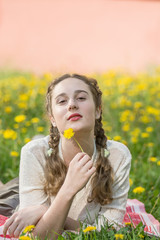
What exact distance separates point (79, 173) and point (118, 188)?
391 mm

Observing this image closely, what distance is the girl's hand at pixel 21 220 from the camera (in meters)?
1.81

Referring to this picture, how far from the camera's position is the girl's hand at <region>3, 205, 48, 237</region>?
71.2 inches

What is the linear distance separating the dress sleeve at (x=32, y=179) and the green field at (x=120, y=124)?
0.68 metres

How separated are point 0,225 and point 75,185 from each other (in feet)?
1.91

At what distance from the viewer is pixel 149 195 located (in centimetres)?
275

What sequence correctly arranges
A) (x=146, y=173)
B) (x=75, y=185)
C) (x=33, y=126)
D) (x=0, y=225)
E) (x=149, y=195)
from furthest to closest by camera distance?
(x=33, y=126) → (x=146, y=173) → (x=149, y=195) → (x=0, y=225) → (x=75, y=185)

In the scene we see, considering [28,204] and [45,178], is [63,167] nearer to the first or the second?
[45,178]

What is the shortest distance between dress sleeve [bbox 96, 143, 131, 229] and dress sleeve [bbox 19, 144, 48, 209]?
320mm

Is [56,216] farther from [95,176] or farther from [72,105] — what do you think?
[72,105]

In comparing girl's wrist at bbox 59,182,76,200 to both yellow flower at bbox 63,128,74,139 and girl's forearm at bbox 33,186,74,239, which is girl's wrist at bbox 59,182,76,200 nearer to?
girl's forearm at bbox 33,186,74,239

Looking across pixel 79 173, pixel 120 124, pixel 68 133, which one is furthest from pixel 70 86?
pixel 120 124

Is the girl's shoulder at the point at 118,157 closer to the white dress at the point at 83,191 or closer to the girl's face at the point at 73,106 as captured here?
the white dress at the point at 83,191

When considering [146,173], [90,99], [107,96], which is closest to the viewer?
[90,99]

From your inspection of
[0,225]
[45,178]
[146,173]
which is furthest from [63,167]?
[146,173]
